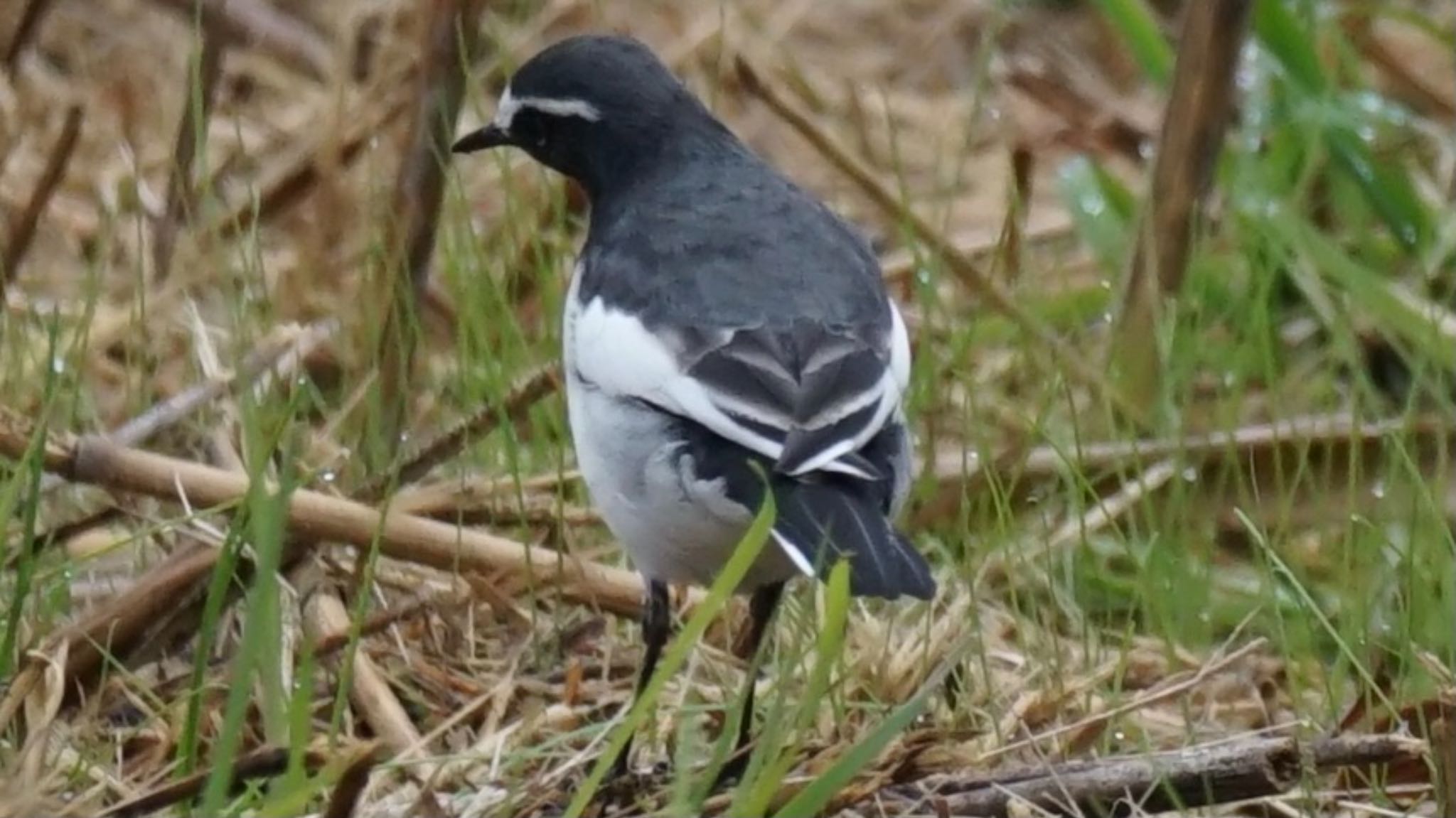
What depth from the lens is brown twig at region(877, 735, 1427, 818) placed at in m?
2.54

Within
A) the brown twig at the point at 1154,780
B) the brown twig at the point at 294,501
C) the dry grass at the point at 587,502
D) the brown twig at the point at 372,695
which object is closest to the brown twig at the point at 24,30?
the dry grass at the point at 587,502

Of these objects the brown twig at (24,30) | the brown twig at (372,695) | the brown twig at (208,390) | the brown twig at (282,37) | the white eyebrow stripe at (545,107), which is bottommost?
the brown twig at (372,695)

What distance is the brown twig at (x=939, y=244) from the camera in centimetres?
398

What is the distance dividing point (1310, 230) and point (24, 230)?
2.21 metres

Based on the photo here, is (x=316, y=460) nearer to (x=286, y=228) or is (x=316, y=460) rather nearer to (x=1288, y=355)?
(x=286, y=228)

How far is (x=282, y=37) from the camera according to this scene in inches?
231

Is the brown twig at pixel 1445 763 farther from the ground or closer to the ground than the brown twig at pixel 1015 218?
closer to the ground

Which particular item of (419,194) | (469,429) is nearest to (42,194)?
(419,194)

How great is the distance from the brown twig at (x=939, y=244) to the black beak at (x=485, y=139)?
595 mm

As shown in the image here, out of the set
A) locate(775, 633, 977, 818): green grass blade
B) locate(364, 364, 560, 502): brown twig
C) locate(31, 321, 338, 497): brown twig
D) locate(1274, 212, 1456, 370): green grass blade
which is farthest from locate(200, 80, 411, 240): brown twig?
locate(775, 633, 977, 818): green grass blade

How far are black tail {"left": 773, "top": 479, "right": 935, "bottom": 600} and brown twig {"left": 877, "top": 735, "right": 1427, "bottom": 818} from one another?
0.20 metres

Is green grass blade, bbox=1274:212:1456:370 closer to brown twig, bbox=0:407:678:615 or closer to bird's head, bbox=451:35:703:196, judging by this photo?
bird's head, bbox=451:35:703:196

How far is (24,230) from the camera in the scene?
151 inches

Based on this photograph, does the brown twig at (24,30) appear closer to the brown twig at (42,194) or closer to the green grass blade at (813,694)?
the brown twig at (42,194)
